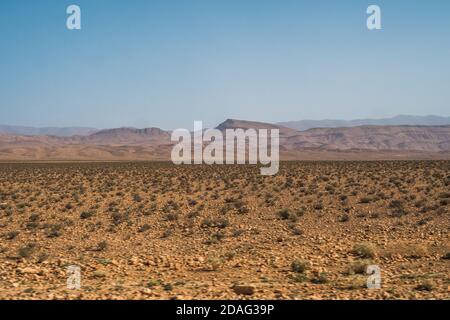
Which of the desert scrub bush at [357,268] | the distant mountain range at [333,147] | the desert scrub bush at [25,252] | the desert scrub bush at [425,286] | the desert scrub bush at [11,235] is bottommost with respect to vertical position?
the desert scrub bush at [11,235]

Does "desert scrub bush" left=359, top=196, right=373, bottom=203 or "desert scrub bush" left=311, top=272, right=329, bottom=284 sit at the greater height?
"desert scrub bush" left=311, top=272, right=329, bottom=284

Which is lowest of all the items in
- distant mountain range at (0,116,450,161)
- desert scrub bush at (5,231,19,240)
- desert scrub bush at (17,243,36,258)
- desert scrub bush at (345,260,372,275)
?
desert scrub bush at (5,231,19,240)

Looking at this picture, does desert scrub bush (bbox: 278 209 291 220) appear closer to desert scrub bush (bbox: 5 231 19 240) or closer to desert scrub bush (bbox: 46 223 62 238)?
desert scrub bush (bbox: 46 223 62 238)

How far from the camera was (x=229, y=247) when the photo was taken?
1253 centimetres

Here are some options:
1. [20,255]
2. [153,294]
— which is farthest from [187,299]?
[20,255]

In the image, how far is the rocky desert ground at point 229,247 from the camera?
798 cm

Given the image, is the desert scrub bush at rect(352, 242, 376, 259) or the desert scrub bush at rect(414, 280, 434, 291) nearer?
the desert scrub bush at rect(414, 280, 434, 291)

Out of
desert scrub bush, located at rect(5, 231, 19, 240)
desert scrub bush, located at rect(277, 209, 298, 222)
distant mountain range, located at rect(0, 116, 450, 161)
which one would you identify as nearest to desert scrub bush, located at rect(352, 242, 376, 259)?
desert scrub bush, located at rect(277, 209, 298, 222)

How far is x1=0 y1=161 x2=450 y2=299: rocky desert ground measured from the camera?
26.2ft

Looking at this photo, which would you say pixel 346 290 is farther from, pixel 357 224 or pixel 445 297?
pixel 357 224

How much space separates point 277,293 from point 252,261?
10.1 feet

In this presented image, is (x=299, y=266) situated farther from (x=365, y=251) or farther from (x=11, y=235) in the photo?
(x=11, y=235)

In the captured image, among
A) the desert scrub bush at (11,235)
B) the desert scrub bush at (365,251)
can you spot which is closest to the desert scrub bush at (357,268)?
the desert scrub bush at (365,251)

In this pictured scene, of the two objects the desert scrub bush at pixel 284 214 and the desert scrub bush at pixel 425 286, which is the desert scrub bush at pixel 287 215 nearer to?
the desert scrub bush at pixel 284 214
